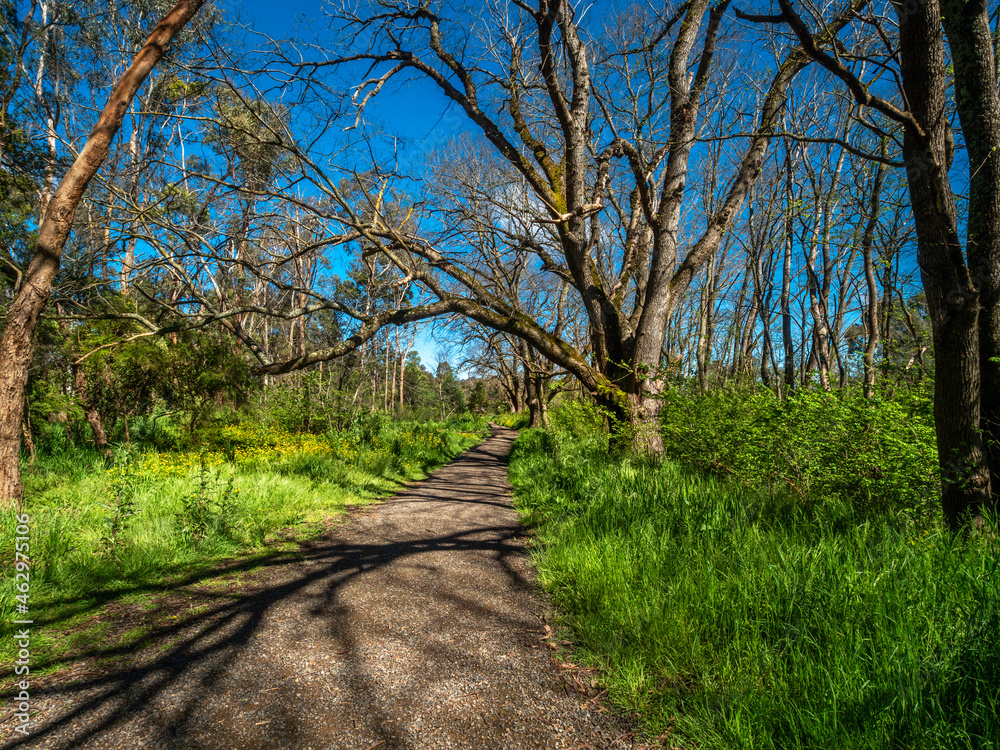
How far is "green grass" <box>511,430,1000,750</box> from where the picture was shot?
A: 56.2 inches

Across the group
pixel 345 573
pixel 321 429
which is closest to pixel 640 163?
pixel 345 573

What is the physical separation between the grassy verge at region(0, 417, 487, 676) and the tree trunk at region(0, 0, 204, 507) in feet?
2.40

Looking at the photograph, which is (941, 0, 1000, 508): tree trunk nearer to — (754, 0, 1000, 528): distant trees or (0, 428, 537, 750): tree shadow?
(754, 0, 1000, 528): distant trees

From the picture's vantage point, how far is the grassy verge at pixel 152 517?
262 centimetres

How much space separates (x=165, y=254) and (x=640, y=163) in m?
6.79

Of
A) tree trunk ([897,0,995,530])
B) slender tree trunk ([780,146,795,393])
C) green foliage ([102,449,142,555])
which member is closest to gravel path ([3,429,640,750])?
green foliage ([102,449,142,555])

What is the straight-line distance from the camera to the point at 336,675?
6.86 ft

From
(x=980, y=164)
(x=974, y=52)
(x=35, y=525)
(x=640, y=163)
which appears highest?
(x=640, y=163)

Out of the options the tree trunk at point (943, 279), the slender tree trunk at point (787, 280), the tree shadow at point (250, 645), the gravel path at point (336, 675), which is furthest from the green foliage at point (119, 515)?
the slender tree trunk at point (787, 280)

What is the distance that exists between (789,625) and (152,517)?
205 inches

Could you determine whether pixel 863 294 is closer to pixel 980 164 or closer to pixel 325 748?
pixel 980 164

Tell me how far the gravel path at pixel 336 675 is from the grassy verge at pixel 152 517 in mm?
379

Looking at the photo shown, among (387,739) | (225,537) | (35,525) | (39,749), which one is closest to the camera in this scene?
(39,749)

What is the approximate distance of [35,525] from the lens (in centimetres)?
340
